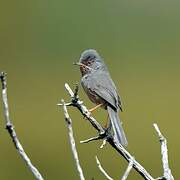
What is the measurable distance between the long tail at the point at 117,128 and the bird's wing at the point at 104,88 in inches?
1.3

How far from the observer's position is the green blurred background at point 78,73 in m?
6.18

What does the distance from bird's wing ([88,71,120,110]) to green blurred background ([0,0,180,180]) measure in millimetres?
2709

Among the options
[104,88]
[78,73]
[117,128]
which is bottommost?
[117,128]

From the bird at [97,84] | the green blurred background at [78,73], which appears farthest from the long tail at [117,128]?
the green blurred background at [78,73]

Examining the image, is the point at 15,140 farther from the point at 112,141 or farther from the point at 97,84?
the point at 97,84

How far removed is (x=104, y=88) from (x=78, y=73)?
3847mm

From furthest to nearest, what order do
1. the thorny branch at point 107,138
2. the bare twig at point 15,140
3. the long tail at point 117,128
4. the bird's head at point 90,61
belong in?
the bird's head at point 90,61
the long tail at point 117,128
the thorny branch at point 107,138
the bare twig at point 15,140

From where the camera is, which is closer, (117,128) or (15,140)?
(15,140)

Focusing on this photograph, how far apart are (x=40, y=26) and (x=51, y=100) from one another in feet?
3.72

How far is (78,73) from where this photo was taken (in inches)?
271

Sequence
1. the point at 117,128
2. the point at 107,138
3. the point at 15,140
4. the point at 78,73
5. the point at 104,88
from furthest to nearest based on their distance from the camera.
Result: the point at 78,73
the point at 104,88
the point at 117,128
the point at 107,138
the point at 15,140

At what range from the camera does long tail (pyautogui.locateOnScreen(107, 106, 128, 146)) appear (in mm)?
2648

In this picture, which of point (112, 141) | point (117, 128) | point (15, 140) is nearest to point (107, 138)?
point (112, 141)

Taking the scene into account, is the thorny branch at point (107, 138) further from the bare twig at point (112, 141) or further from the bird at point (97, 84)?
the bird at point (97, 84)
